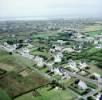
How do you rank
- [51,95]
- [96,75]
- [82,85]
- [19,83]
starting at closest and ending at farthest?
[51,95], [82,85], [19,83], [96,75]

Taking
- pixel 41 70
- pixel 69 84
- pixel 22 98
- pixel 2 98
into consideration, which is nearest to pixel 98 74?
pixel 69 84

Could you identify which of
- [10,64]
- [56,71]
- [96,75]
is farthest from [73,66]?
[10,64]

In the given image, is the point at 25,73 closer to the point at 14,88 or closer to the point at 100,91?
the point at 14,88

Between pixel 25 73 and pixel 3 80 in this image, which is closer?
pixel 3 80

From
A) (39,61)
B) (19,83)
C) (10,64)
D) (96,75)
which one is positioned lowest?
(39,61)

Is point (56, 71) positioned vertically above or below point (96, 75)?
below

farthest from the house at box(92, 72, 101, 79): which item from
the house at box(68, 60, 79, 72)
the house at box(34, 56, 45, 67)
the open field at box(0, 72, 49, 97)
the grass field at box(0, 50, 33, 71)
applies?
the grass field at box(0, 50, 33, 71)

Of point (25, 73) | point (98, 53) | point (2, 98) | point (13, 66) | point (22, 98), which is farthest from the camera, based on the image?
point (98, 53)

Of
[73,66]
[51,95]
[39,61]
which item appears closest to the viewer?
[51,95]

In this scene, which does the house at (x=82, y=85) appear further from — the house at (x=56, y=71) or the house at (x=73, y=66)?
the house at (x=73, y=66)

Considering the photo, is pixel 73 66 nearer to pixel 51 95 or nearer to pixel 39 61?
pixel 39 61

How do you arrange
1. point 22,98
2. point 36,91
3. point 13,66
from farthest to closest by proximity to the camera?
1. point 13,66
2. point 36,91
3. point 22,98
